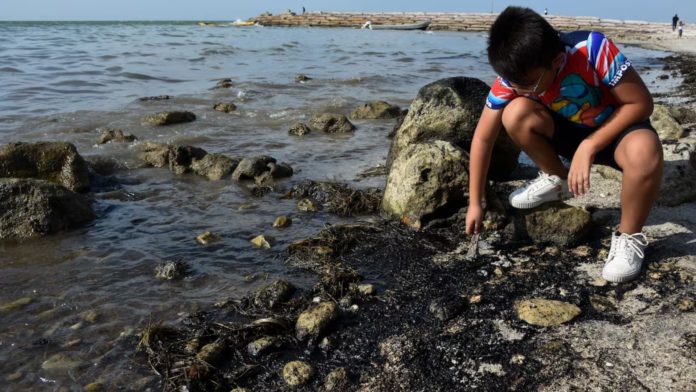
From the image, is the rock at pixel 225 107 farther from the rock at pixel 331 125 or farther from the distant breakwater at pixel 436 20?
the distant breakwater at pixel 436 20

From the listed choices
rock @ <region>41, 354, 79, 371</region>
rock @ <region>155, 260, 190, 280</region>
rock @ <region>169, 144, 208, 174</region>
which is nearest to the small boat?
rock @ <region>169, 144, 208, 174</region>

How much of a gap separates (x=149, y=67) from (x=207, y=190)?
12.8 metres

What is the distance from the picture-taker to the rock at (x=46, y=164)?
5004 millimetres

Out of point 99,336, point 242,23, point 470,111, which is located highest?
point 242,23

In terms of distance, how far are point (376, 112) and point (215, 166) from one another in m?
3.97

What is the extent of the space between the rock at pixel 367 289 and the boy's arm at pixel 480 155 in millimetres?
712

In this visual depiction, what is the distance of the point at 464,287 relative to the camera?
112 inches

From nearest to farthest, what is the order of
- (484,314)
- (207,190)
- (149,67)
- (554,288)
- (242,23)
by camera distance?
1. (484,314)
2. (554,288)
3. (207,190)
4. (149,67)
5. (242,23)

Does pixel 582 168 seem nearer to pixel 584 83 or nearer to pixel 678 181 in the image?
pixel 584 83

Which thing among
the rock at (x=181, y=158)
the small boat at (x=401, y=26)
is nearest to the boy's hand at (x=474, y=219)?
the rock at (x=181, y=158)

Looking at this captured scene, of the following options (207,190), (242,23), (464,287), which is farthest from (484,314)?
(242,23)

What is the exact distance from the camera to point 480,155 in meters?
2.98

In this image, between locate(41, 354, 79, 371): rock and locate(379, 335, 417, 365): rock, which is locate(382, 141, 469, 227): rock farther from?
locate(41, 354, 79, 371): rock

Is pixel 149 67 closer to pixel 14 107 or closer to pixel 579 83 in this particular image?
pixel 14 107
